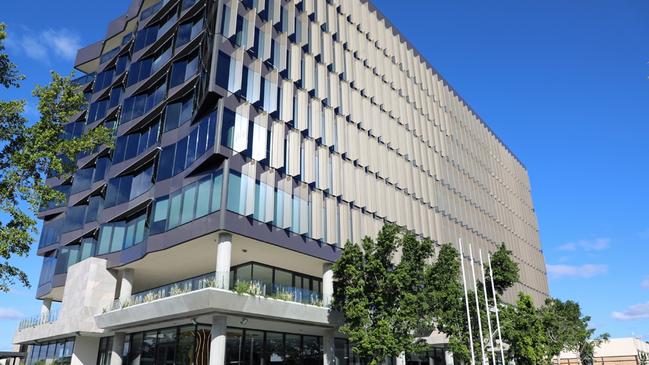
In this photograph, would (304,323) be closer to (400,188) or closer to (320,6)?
(400,188)

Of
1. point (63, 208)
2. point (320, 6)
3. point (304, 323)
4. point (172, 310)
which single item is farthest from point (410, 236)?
point (63, 208)

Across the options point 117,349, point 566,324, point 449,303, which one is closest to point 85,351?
point 117,349

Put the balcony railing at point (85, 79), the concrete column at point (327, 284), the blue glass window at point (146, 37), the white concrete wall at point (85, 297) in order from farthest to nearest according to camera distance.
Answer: the balcony railing at point (85, 79) → the blue glass window at point (146, 37) → the white concrete wall at point (85, 297) → the concrete column at point (327, 284)

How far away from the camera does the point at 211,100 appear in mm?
33375

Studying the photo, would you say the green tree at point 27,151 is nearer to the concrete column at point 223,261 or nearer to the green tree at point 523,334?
the concrete column at point 223,261

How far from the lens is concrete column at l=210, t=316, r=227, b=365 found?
27.3 m

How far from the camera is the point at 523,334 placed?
34.1 metres

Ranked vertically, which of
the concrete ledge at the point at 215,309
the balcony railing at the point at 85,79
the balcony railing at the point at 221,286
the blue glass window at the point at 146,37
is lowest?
the concrete ledge at the point at 215,309

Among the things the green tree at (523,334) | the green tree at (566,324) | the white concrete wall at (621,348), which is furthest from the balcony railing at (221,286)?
the white concrete wall at (621,348)

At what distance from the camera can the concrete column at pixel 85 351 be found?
3988 centimetres

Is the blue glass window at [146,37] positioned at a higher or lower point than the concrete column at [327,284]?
higher

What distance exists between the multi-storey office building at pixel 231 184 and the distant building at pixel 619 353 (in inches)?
1721

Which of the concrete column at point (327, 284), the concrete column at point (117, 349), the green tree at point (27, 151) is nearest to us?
the green tree at point (27, 151)

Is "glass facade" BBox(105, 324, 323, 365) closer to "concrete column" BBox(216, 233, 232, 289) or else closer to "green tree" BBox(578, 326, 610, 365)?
"concrete column" BBox(216, 233, 232, 289)
